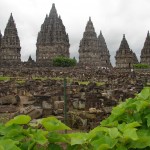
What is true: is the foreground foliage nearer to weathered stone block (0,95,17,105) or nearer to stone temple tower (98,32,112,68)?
weathered stone block (0,95,17,105)

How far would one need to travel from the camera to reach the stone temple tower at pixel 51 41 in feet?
315

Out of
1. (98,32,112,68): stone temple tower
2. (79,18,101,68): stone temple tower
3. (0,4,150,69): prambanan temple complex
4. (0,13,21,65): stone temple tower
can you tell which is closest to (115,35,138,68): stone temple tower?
(0,4,150,69): prambanan temple complex

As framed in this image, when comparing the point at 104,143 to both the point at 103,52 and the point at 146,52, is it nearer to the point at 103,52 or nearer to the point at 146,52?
→ the point at 146,52

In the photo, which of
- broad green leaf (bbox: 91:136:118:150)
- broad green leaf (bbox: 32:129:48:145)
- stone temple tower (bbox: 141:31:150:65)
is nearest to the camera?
broad green leaf (bbox: 91:136:118:150)

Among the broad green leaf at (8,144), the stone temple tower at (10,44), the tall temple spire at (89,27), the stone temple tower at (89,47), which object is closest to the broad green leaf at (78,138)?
the broad green leaf at (8,144)

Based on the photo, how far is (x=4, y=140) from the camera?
10.0 feet

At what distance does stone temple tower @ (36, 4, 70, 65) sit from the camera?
9600 cm

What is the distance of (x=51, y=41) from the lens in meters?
97.1

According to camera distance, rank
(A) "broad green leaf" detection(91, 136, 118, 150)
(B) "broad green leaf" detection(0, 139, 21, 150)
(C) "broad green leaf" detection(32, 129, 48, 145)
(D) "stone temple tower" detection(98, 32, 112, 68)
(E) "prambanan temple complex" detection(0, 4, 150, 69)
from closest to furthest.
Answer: (B) "broad green leaf" detection(0, 139, 21, 150)
(A) "broad green leaf" detection(91, 136, 118, 150)
(C) "broad green leaf" detection(32, 129, 48, 145)
(E) "prambanan temple complex" detection(0, 4, 150, 69)
(D) "stone temple tower" detection(98, 32, 112, 68)

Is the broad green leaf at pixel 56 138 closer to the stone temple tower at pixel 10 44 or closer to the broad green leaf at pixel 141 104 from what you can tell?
the broad green leaf at pixel 141 104

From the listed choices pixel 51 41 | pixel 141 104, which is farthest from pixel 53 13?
pixel 141 104

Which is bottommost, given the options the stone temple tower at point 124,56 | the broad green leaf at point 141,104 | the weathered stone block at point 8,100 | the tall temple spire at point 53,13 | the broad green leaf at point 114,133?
the weathered stone block at point 8,100

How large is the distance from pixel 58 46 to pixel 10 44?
36.9 ft

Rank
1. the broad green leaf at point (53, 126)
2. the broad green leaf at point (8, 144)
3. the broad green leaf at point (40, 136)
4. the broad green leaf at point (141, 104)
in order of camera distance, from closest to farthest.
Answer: the broad green leaf at point (8, 144) < the broad green leaf at point (40, 136) < the broad green leaf at point (53, 126) < the broad green leaf at point (141, 104)
